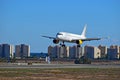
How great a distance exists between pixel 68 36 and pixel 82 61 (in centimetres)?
915

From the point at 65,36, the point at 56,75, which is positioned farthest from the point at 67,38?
the point at 56,75

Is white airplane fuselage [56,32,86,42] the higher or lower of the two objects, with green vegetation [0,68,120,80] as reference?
higher

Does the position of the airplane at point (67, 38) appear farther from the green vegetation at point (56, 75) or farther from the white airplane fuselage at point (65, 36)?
the green vegetation at point (56, 75)

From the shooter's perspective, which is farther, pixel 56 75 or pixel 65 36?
pixel 65 36

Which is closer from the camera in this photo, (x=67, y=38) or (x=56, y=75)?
(x=56, y=75)

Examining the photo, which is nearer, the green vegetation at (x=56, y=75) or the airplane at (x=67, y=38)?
the green vegetation at (x=56, y=75)

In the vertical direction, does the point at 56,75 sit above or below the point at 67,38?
below

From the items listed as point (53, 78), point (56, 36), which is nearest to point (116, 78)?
point (53, 78)

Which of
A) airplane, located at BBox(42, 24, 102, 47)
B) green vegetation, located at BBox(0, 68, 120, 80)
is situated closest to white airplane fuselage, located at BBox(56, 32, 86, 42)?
airplane, located at BBox(42, 24, 102, 47)

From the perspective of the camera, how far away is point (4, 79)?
50062mm

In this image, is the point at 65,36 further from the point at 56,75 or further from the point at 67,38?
the point at 56,75

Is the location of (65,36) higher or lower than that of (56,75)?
higher

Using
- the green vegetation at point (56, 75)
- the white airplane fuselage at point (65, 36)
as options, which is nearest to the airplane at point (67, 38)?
the white airplane fuselage at point (65, 36)

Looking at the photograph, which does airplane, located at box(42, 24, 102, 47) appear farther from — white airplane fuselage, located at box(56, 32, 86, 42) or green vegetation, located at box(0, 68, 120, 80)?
green vegetation, located at box(0, 68, 120, 80)
